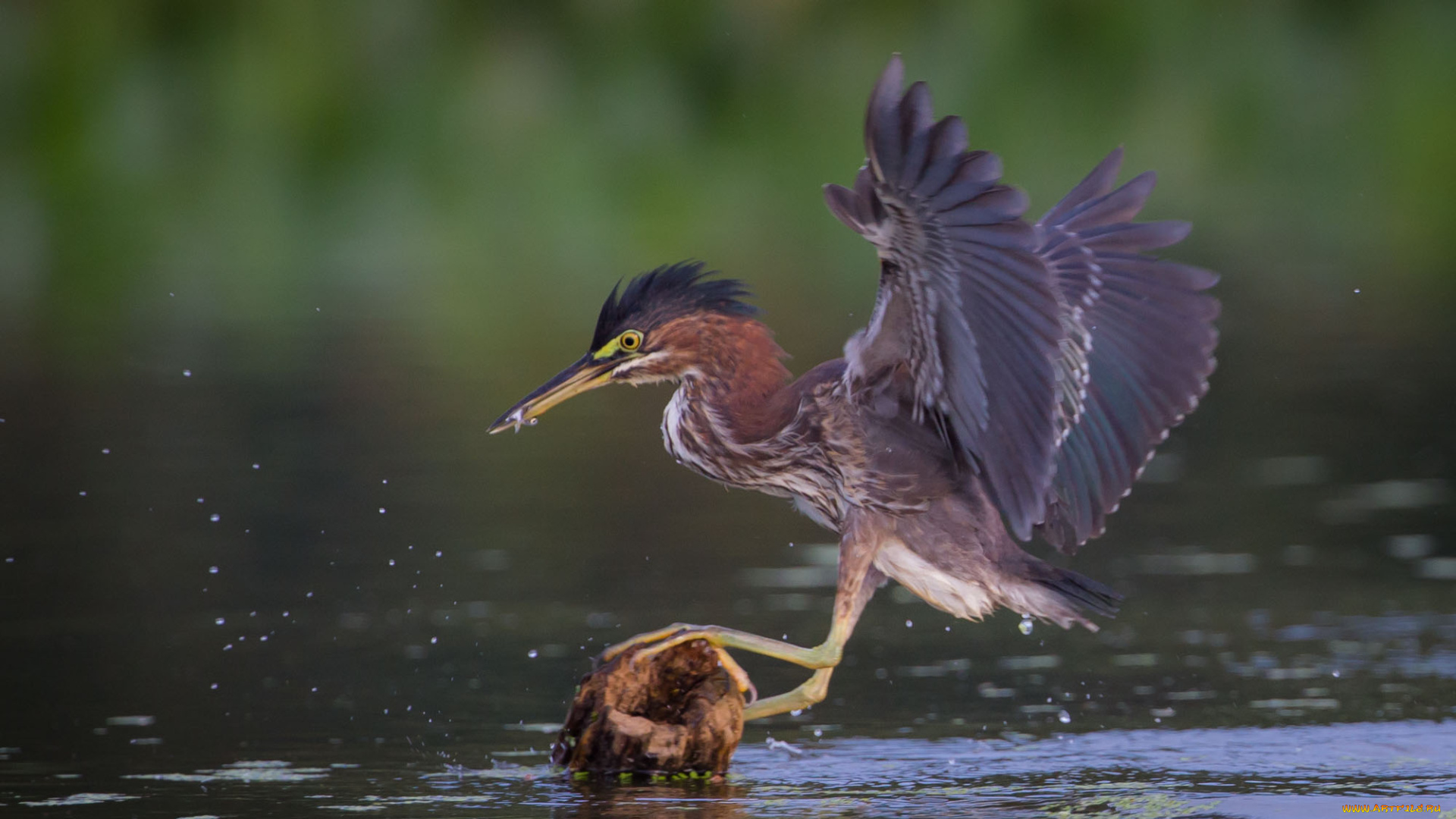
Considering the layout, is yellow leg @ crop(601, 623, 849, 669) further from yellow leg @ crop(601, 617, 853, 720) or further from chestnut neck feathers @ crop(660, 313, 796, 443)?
chestnut neck feathers @ crop(660, 313, 796, 443)

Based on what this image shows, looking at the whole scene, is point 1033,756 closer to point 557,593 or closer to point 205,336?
point 557,593

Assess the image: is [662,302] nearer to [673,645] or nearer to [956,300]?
[673,645]

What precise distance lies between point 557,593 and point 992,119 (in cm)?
1357

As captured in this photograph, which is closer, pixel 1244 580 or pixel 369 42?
pixel 1244 580

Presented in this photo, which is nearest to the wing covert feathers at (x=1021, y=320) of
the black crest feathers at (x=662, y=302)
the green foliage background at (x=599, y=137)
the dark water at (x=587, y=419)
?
the black crest feathers at (x=662, y=302)

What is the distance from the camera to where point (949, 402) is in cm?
687

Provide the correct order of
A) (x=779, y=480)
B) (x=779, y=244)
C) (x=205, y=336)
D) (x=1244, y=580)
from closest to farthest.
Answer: (x=779, y=480) → (x=1244, y=580) → (x=205, y=336) → (x=779, y=244)

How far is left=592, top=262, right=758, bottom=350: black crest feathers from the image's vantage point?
7277mm

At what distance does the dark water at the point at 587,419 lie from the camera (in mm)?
7023

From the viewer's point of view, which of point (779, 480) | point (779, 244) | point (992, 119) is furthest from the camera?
point (992, 119)

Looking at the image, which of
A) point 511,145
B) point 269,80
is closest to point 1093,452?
point 511,145

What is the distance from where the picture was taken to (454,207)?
78.3ft

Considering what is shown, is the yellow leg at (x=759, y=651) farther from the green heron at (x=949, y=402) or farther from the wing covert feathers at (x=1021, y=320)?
the wing covert feathers at (x=1021, y=320)

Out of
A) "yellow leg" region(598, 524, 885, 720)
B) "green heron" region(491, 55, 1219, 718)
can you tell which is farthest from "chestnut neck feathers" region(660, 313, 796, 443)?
"yellow leg" region(598, 524, 885, 720)
